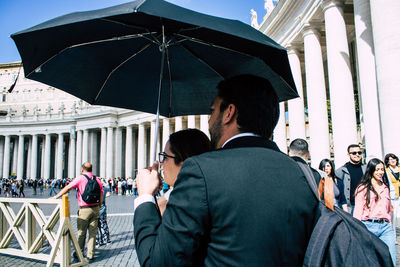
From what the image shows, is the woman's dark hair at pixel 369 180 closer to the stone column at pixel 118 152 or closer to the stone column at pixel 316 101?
the stone column at pixel 316 101

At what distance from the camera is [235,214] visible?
1295mm

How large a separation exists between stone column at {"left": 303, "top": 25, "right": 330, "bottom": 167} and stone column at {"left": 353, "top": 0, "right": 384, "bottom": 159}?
457 cm

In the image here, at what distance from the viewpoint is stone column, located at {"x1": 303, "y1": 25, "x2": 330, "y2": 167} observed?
16.2 meters

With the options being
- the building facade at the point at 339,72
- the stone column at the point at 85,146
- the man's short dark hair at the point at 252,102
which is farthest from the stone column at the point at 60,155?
the man's short dark hair at the point at 252,102

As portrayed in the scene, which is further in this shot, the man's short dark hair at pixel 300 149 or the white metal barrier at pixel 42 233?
the white metal barrier at pixel 42 233

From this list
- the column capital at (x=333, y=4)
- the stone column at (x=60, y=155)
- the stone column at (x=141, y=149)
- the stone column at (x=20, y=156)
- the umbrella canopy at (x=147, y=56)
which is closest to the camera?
the umbrella canopy at (x=147, y=56)

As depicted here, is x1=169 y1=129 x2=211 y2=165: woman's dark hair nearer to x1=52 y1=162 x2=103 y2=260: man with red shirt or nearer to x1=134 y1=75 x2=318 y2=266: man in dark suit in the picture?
x1=134 y1=75 x2=318 y2=266: man in dark suit

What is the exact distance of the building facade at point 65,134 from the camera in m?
51.4

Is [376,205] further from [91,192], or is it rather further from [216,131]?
[91,192]

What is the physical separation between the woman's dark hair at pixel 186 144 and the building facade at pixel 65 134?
41290 millimetres

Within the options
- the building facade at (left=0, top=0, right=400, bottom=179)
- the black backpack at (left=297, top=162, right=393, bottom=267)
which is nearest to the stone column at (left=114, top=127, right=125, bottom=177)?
the building facade at (left=0, top=0, right=400, bottom=179)

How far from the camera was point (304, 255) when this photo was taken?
1397 mm

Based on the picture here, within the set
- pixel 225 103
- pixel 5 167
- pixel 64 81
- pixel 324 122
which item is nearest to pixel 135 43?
pixel 64 81

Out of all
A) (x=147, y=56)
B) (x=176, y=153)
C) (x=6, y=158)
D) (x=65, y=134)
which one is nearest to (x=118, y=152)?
(x=65, y=134)
